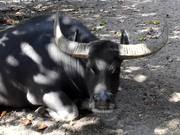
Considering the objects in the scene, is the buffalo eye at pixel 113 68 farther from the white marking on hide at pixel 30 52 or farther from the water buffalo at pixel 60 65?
the white marking on hide at pixel 30 52

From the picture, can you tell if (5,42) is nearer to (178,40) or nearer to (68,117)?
(68,117)

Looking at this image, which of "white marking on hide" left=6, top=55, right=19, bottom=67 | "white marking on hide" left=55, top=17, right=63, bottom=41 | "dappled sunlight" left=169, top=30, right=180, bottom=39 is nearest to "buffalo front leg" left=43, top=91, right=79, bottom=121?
"white marking on hide" left=6, top=55, right=19, bottom=67

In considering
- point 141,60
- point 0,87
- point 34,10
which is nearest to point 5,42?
point 0,87

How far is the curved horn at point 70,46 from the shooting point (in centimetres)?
491

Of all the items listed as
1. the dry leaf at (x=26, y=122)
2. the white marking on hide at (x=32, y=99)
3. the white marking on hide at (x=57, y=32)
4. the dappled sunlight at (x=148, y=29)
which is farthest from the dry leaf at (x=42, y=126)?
the dappled sunlight at (x=148, y=29)

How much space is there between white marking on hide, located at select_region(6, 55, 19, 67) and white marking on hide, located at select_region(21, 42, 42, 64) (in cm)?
15

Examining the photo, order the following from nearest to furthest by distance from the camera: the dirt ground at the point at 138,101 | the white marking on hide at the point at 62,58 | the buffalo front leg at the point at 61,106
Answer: the dirt ground at the point at 138,101 < the buffalo front leg at the point at 61,106 < the white marking on hide at the point at 62,58

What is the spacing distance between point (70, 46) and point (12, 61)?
0.99 m

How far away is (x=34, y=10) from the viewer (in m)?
10.3

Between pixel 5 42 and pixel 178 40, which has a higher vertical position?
pixel 5 42

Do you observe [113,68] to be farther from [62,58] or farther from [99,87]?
[62,58]

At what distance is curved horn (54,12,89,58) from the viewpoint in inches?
193

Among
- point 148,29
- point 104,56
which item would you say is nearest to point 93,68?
point 104,56

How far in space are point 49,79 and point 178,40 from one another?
127 inches
